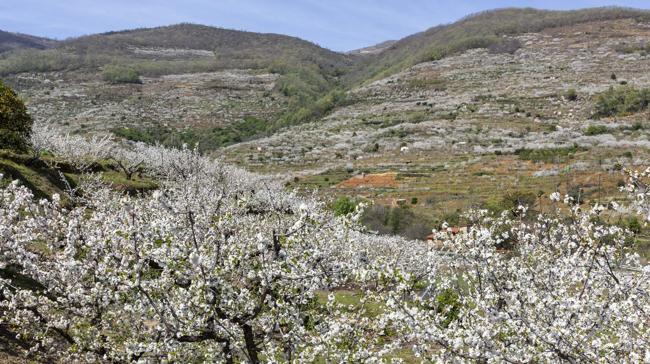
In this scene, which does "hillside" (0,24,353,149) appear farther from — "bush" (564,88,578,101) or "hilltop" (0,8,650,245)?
"bush" (564,88,578,101)

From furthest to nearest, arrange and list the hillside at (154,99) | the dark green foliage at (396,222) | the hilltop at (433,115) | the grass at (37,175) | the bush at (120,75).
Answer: the bush at (120,75)
the hillside at (154,99)
the hilltop at (433,115)
the dark green foliage at (396,222)
the grass at (37,175)

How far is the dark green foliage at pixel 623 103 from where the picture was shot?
108938 millimetres

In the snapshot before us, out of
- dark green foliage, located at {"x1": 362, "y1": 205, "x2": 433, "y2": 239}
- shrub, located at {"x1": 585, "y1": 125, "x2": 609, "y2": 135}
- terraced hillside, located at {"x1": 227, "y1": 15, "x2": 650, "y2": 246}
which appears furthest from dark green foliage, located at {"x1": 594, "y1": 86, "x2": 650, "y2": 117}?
dark green foliage, located at {"x1": 362, "y1": 205, "x2": 433, "y2": 239}

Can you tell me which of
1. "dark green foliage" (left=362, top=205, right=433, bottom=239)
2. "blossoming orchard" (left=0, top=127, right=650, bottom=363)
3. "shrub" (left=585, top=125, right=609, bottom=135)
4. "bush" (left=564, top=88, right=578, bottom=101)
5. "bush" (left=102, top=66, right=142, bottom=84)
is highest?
"bush" (left=102, top=66, right=142, bottom=84)

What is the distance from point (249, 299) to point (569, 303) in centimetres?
485

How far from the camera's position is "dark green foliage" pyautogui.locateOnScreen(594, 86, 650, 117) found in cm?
10894

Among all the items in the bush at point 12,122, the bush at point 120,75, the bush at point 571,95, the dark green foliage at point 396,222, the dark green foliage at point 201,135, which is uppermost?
the bush at point 120,75

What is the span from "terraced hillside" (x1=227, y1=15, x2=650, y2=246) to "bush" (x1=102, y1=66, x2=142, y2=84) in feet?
243

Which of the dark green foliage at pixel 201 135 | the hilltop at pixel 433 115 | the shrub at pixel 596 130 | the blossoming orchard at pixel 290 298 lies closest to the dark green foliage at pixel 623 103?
the hilltop at pixel 433 115

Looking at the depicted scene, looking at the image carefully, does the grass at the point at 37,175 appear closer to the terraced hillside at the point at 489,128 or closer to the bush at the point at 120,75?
the terraced hillside at the point at 489,128

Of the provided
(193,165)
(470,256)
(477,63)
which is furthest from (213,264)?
(477,63)

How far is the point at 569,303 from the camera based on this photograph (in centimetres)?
739

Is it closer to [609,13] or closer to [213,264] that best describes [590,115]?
[609,13]

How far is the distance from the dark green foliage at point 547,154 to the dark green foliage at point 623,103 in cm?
3074
